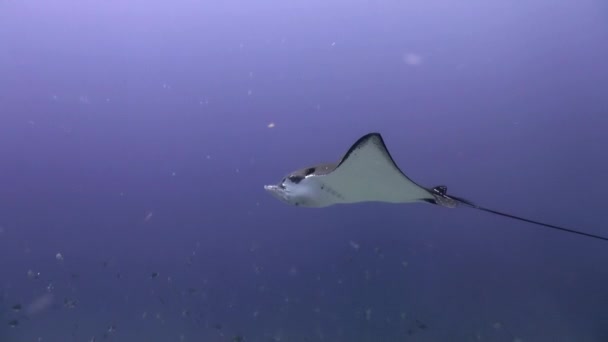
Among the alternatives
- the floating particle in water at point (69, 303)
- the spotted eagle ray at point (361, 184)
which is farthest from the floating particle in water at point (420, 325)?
the floating particle in water at point (69, 303)

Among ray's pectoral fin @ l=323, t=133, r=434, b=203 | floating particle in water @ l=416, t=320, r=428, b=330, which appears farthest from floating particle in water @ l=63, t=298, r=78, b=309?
ray's pectoral fin @ l=323, t=133, r=434, b=203

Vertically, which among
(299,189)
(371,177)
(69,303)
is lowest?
(69,303)

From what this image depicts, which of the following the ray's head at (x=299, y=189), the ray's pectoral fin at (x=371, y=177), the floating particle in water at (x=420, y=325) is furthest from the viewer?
the floating particle in water at (x=420, y=325)

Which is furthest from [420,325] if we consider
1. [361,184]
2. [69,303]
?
[69,303]

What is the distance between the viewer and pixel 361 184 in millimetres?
3279

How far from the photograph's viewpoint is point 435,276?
776 centimetres

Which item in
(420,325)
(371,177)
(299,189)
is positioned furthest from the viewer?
(420,325)

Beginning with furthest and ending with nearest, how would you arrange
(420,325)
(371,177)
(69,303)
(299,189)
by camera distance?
(69,303) < (420,325) < (299,189) < (371,177)

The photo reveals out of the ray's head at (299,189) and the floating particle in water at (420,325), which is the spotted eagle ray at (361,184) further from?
the floating particle in water at (420,325)

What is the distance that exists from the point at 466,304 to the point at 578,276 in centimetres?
187

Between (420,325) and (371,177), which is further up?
(371,177)

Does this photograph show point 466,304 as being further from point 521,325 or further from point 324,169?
point 324,169

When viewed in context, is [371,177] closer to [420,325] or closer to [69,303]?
Result: [420,325]

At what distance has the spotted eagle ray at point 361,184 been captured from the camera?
9.54 feet
